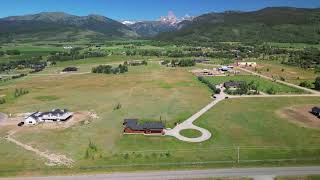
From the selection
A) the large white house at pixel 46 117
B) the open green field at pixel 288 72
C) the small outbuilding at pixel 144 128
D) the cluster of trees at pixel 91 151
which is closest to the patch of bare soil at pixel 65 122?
the large white house at pixel 46 117

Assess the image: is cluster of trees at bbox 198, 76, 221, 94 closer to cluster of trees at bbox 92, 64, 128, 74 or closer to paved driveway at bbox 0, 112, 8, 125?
cluster of trees at bbox 92, 64, 128, 74

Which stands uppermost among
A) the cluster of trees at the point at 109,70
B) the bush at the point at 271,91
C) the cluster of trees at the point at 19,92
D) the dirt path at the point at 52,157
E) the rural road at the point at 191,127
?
the cluster of trees at the point at 109,70

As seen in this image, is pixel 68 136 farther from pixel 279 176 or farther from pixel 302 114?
pixel 302 114

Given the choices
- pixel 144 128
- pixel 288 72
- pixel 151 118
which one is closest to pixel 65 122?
pixel 151 118

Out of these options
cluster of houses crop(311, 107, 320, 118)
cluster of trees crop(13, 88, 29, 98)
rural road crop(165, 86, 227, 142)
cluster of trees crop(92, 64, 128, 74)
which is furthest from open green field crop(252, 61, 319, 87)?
cluster of trees crop(13, 88, 29, 98)

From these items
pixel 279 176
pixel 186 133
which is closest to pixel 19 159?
pixel 186 133

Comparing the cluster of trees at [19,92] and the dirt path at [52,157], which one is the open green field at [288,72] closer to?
the cluster of trees at [19,92]

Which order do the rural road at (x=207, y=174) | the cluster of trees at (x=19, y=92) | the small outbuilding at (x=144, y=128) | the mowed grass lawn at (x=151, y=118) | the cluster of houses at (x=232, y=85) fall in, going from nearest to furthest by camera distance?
the rural road at (x=207, y=174)
the mowed grass lawn at (x=151, y=118)
the small outbuilding at (x=144, y=128)
the cluster of trees at (x=19, y=92)
the cluster of houses at (x=232, y=85)
